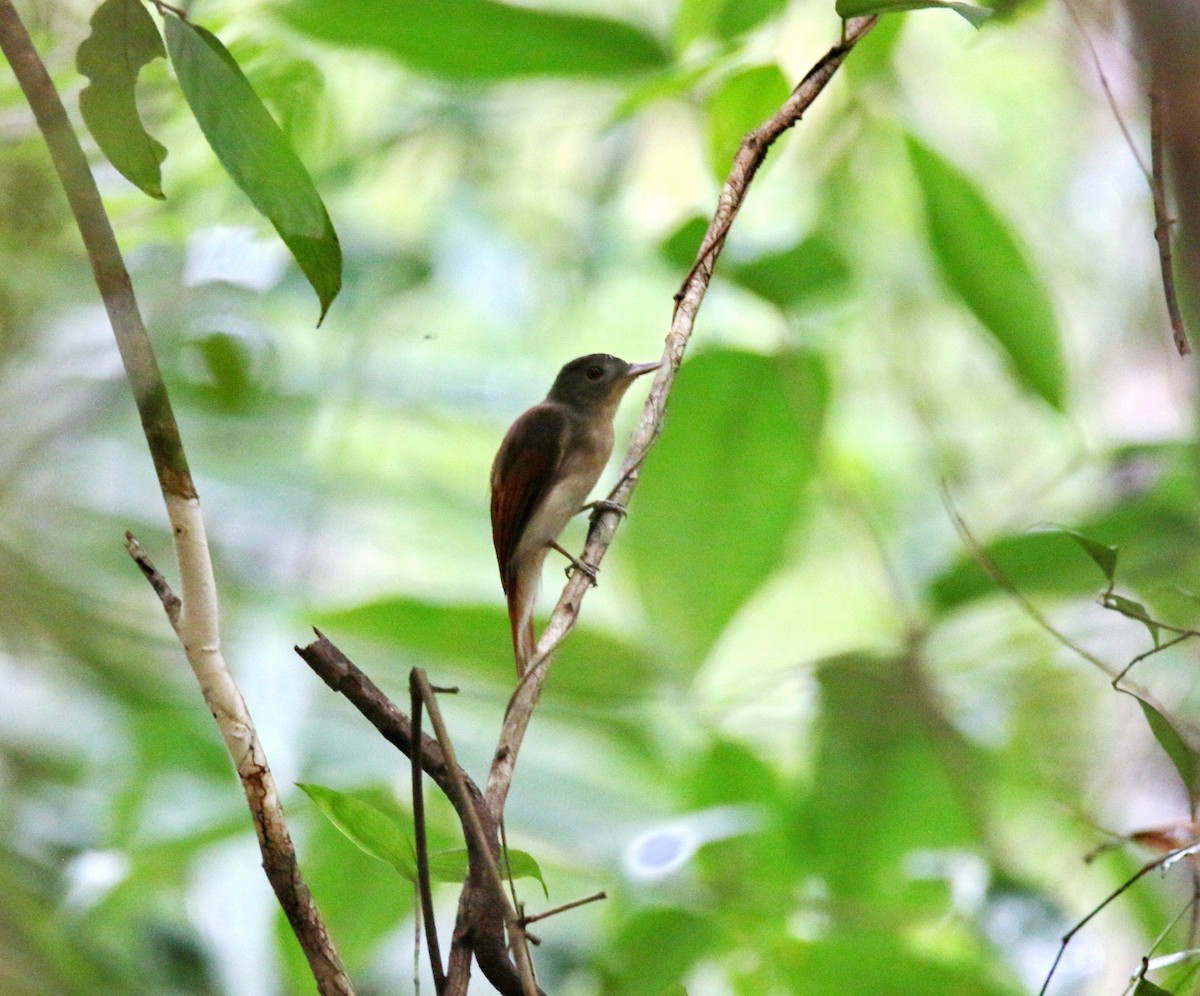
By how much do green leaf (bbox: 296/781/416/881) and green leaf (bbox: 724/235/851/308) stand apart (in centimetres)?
117

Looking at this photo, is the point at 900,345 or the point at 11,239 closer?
the point at 11,239

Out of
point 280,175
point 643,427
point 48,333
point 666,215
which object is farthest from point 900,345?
point 280,175

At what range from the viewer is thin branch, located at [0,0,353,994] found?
28.5 inches

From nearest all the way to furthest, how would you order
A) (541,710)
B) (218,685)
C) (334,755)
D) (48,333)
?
(218,685) < (541,710) < (48,333) < (334,755)

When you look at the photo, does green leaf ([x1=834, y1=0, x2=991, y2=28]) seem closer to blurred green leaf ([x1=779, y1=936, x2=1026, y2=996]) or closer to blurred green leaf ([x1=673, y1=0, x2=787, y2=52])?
blurred green leaf ([x1=673, y1=0, x2=787, y2=52])

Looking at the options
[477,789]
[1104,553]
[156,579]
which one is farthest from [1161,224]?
[156,579]

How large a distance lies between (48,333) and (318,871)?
1082 mm

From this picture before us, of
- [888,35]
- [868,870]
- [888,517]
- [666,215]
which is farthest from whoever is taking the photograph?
[666,215]

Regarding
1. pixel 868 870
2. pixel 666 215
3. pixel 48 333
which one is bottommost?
pixel 868 870

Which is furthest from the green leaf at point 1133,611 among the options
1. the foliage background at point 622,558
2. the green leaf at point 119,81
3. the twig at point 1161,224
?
the green leaf at point 119,81

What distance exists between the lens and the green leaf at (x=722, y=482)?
1.81 meters

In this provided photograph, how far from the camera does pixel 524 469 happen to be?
2.17m

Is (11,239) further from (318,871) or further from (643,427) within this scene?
(318,871)

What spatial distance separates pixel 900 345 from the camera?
3115 millimetres
